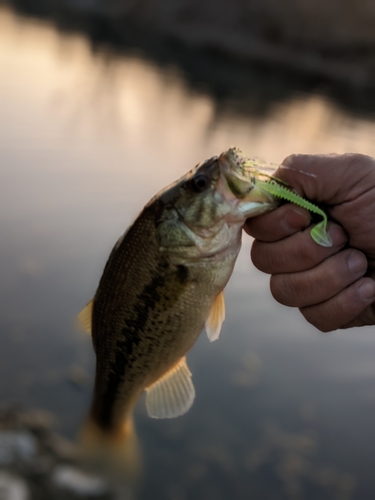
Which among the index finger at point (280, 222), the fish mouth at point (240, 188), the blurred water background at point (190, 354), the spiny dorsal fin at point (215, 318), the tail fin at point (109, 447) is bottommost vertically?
the blurred water background at point (190, 354)

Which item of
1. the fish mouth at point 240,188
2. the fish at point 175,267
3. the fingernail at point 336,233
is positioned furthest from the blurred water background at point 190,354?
the fingernail at point 336,233

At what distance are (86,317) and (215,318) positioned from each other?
807 mm

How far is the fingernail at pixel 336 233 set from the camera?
118 inches

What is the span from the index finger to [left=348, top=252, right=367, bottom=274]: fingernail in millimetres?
326

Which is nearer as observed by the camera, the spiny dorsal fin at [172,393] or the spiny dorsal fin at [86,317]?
the spiny dorsal fin at [86,317]

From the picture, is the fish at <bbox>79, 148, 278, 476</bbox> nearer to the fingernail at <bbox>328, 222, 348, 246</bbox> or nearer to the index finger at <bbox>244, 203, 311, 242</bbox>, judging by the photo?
the index finger at <bbox>244, 203, 311, 242</bbox>

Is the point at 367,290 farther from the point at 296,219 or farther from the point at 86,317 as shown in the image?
the point at 86,317

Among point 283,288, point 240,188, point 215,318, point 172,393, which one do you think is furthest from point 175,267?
point 172,393

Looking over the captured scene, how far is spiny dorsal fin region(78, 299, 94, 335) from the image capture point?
3.26m

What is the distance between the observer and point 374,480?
6031 millimetres

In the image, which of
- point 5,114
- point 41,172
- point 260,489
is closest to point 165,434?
point 260,489

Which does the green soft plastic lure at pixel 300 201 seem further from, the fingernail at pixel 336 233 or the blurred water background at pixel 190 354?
the blurred water background at pixel 190 354

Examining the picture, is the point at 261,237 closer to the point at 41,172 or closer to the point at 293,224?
the point at 293,224

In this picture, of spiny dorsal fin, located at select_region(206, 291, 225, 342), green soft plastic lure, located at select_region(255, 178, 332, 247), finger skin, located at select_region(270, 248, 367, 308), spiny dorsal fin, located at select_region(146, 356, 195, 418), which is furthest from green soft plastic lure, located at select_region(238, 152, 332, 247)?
spiny dorsal fin, located at select_region(146, 356, 195, 418)
